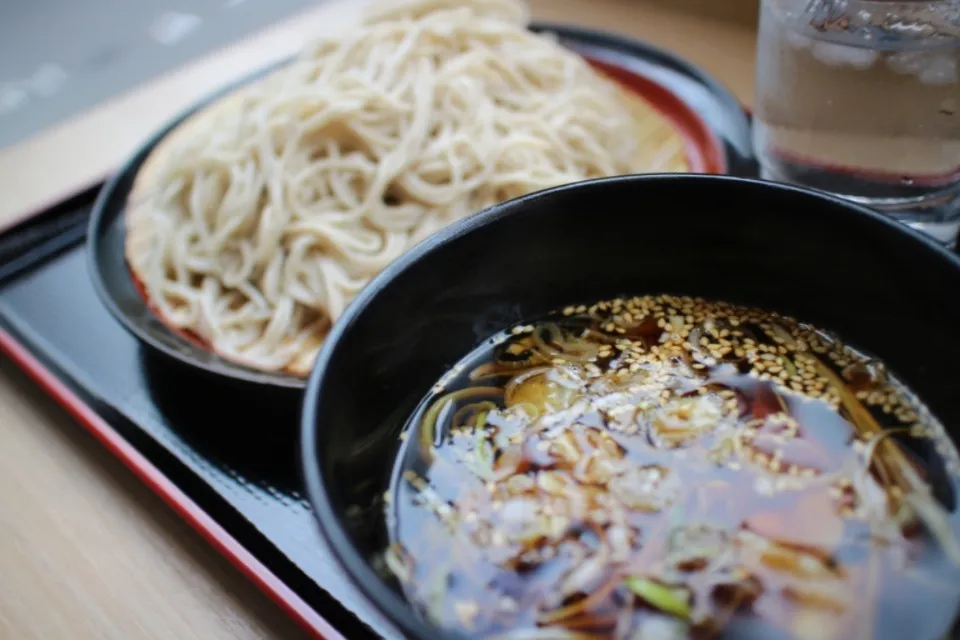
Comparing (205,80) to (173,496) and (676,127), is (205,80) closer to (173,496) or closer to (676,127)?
(676,127)

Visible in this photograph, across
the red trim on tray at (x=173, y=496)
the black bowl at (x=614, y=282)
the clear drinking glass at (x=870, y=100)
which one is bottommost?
the red trim on tray at (x=173, y=496)

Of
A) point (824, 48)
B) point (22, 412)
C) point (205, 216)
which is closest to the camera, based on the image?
point (824, 48)

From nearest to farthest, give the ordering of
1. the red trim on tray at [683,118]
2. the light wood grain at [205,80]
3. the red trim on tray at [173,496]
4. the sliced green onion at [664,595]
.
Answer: the sliced green onion at [664,595]
the red trim on tray at [173,496]
the red trim on tray at [683,118]
the light wood grain at [205,80]

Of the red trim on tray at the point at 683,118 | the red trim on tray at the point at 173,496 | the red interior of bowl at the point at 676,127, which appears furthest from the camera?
the red trim on tray at the point at 683,118

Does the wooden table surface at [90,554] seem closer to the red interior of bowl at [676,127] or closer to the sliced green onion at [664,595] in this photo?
the red interior of bowl at [676,127]

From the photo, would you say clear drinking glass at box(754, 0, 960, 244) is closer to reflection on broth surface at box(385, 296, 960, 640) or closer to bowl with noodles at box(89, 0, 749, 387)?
bowl with noodles at box(89, 0, 749, 387)

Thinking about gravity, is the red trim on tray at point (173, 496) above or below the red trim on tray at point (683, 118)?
below

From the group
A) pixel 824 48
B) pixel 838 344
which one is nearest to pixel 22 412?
pixel 838 344

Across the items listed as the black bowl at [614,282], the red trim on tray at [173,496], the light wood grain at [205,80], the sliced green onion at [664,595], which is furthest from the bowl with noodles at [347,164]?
the sliced green onion at [664,595]

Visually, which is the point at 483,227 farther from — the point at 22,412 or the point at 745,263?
the point at 22,412
